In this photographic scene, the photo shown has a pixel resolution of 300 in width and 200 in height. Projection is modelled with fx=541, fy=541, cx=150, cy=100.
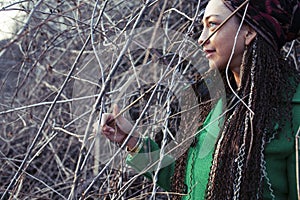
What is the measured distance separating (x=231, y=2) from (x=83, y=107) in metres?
1.28

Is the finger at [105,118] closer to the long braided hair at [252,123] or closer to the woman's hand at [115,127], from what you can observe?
the woman's hand at [115,127]

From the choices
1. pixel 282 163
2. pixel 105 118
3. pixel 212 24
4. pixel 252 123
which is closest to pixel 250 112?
pixel 252 123

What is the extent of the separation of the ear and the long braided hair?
0.01 m

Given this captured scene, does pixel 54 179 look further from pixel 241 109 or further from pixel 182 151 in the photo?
pixel 241 109

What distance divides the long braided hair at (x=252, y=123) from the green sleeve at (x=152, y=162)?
0.25 meters

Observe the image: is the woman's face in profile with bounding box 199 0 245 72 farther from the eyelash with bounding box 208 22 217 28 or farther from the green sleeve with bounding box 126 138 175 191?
the green sleeve with bounding box 126 138 175 191

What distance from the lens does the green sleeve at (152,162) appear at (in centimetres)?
156

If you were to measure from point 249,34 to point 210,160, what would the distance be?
1.12 feet

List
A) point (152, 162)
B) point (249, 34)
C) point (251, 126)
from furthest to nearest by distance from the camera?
1. point (152, 162)
2. point (249, 34)
3. point (251, 126)

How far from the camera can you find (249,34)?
1399mm

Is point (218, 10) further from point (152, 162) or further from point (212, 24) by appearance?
point (152, 162)

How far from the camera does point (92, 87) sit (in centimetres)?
252

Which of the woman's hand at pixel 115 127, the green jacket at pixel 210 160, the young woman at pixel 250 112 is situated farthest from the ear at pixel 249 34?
the woman's hand at pixel 115 127

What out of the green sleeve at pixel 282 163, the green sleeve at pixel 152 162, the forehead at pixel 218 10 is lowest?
the green sleeve at pixel 152 162
